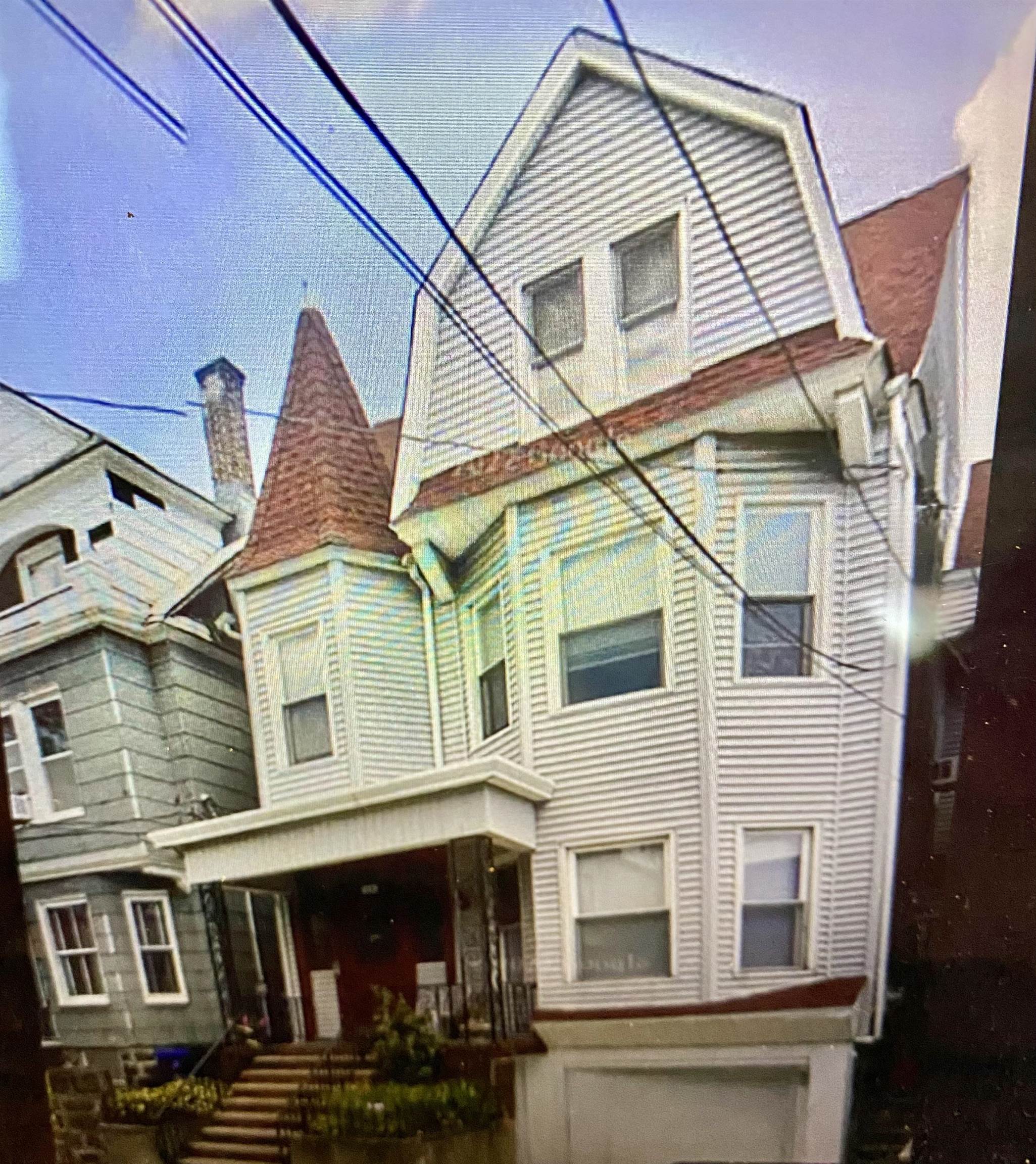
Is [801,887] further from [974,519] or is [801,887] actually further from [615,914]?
[974,519]

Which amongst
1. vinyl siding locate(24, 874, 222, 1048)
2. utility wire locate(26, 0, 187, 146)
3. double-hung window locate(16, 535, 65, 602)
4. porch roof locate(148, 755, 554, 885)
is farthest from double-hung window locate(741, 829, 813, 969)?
utility wire locate(26, 0, 187, 146)

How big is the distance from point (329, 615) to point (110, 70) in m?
1.12

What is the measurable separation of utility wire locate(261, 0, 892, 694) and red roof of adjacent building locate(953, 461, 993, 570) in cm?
29

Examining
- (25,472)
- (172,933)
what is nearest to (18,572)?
(25,472)

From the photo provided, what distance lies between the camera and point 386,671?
1.61 metres

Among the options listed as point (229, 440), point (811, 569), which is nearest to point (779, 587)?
point (811, 569)

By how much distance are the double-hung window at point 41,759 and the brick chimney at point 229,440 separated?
627 mm

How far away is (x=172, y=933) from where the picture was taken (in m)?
1.75

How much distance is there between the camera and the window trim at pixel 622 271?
1432 mm

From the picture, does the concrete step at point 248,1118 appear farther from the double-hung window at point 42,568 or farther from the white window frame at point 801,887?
the double-hung window at point 42,568

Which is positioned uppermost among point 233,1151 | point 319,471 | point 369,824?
point 319,471

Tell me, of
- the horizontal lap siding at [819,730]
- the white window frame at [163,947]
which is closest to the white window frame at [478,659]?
the horizontal lap siding at [819,730]

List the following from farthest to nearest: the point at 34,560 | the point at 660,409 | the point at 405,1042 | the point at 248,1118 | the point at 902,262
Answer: the point at 34,560, the point at 248,1118, the point at 405,1042, the point at 660,409, the point at 902,262

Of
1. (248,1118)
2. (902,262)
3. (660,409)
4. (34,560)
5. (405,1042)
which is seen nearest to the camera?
(902,262)
